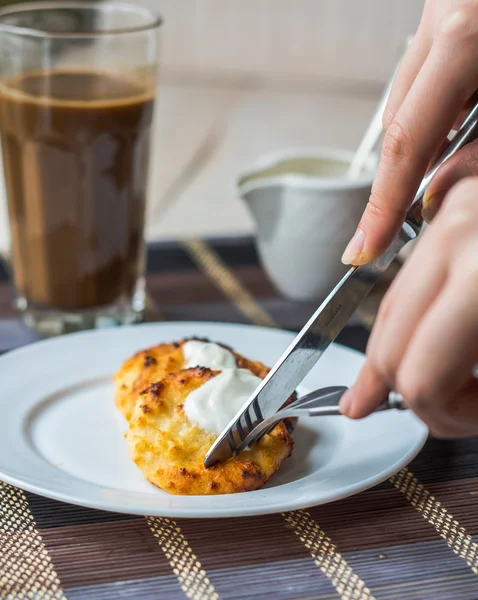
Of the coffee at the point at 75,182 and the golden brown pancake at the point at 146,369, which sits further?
the coffee at the point at 75,182

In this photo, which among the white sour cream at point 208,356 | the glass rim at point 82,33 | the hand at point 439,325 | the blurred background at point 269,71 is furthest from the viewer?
the blurred background at point 269,71

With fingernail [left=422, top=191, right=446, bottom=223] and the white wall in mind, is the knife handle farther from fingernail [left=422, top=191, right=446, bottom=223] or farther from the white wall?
the white wall

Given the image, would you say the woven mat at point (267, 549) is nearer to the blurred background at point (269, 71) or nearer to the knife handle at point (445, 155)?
the knife handle at point (445, 155)

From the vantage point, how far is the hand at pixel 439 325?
0.69 metres

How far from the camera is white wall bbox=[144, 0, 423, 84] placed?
4242 millimetres

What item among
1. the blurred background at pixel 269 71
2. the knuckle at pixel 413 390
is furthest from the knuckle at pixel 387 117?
the blurred background at pixel 269 71

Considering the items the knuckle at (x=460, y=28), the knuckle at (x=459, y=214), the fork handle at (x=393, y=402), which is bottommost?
the fork handle at (x=393, y=402)

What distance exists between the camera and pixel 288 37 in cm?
437

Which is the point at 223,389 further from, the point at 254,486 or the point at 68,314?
the point at 68,314

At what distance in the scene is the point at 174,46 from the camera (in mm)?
4289

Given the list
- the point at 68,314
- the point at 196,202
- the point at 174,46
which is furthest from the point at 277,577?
the point at 174,46

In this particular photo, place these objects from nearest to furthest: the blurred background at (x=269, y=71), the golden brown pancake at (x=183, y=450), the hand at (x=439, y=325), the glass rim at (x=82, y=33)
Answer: the hand at (x=439, y=325), the golden brown pancake at (x=183, y=450), the glass rim at (x=82, y=33), the blurred background at (x=269, y=71)

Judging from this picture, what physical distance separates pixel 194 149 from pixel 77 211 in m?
1.49

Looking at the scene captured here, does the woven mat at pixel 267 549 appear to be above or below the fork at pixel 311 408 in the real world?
below
